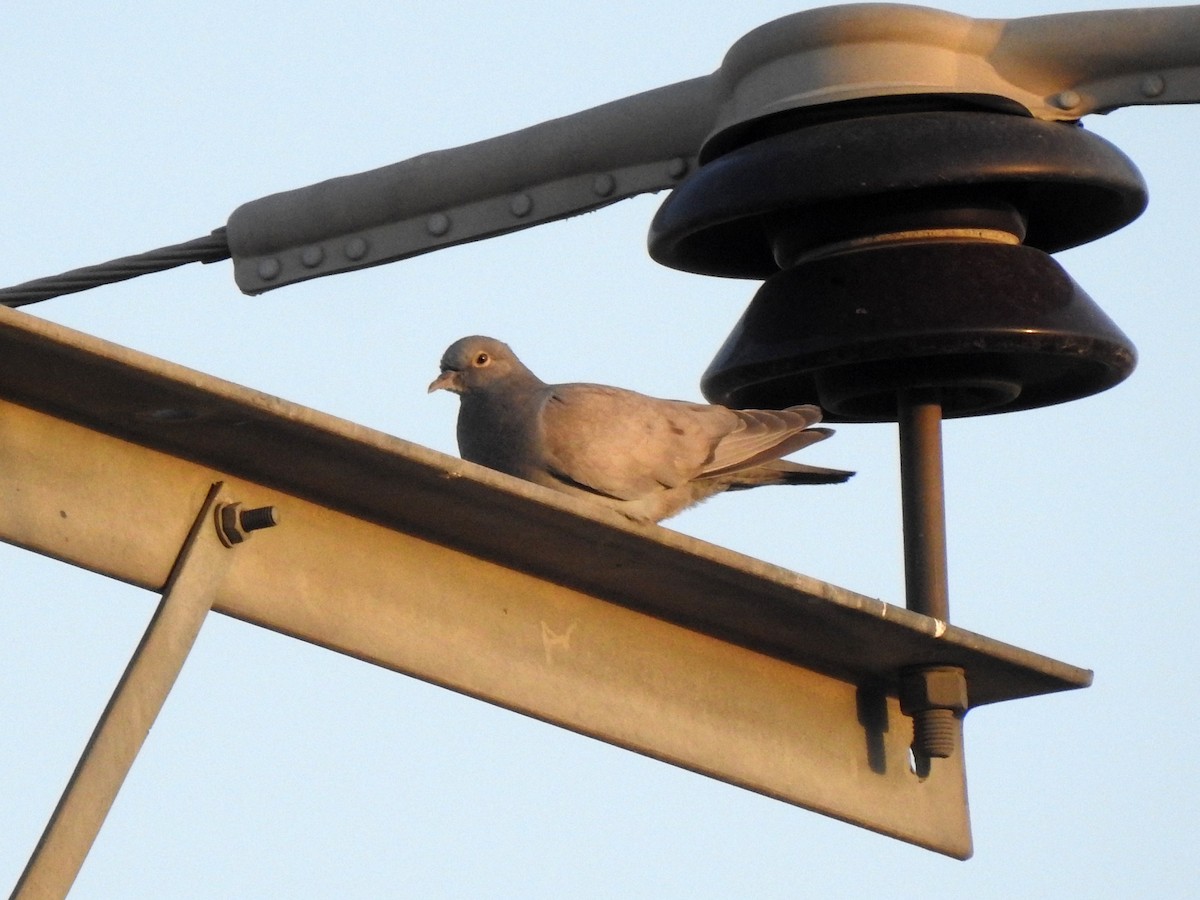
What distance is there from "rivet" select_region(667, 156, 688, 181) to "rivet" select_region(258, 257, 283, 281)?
35.3 inches

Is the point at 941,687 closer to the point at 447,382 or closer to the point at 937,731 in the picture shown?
the point at 937,731

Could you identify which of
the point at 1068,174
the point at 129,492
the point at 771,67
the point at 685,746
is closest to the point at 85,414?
the point at 129,492

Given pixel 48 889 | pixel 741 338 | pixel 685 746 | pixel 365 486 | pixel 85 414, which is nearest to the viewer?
pixel 48 889

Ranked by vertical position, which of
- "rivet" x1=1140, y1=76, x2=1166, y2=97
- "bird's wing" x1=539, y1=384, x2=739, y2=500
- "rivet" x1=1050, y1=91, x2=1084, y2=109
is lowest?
"rivet" x1=1140, y1=76, x2=1166, y2=97

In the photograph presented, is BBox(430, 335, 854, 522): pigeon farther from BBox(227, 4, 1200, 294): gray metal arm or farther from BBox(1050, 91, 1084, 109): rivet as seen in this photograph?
BBox(1050, 91, 1084, 109): rivet

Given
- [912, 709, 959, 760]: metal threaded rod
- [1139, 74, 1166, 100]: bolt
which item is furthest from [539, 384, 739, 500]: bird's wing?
[1139, 74, 1166, 100]: bolt

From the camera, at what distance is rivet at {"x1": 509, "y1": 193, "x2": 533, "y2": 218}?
4186 millimetres

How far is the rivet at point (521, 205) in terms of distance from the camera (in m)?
4.19

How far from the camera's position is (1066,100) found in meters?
3.86

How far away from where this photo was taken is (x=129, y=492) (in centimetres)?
305

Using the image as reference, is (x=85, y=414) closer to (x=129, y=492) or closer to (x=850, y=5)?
(x=129, y=492)

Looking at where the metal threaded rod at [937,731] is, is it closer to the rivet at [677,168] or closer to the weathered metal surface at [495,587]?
the weathered metal surface at [495,587]

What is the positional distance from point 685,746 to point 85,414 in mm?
1329

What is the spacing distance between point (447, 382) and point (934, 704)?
3.27 metres
